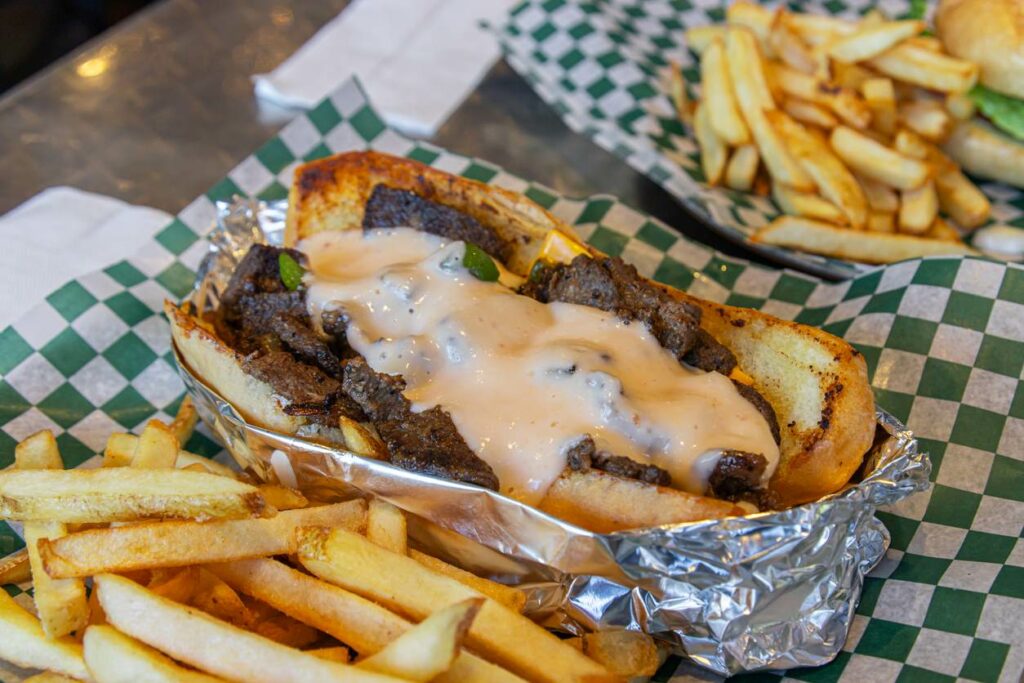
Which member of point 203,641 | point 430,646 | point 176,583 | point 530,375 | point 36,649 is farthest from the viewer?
point 530,375

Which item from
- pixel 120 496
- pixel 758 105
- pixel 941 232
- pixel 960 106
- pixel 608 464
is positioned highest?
pixel 120 496

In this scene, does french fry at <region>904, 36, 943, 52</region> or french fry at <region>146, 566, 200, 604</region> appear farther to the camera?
french fry at <region>904, 36, 943, 52</region>

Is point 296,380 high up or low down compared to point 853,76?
up

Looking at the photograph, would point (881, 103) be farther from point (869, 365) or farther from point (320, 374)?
point (320, 374)

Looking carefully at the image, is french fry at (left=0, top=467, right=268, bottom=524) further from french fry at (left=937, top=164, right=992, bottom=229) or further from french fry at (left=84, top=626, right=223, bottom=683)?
french fry at (left=937, top=164, right=992, bottom=229)

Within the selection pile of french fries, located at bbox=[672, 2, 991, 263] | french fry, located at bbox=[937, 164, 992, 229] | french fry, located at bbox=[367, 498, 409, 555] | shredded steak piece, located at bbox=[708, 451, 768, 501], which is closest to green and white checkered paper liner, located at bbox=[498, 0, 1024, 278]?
pile of french fries, located at bbox=[672, 2, 991, 263]

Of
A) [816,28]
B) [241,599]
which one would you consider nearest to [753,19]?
[816,28]

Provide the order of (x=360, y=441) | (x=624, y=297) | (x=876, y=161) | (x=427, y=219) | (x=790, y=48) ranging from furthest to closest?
(x=790, y=48) < (x=876, y=161) < (x=427, y=219) < (x=624, y=297) < (x=360, y=441)

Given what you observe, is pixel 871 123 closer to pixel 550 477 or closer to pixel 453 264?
pixel 453 264
